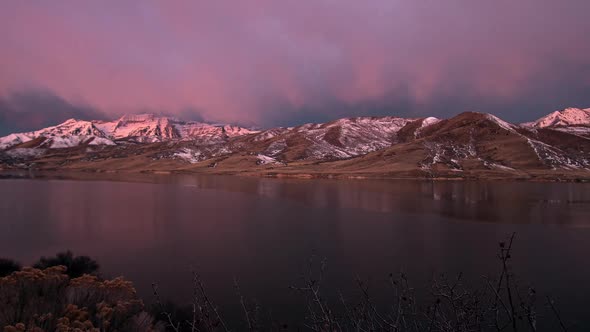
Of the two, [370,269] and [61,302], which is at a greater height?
[61,302]

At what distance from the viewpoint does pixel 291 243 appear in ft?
133

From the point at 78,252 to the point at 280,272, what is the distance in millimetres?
19218

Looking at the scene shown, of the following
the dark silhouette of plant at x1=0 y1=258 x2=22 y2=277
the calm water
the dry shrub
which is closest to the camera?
the dry shrub

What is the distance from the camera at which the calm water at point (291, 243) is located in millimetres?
27547

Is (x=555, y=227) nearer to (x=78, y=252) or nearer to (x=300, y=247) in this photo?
(x=300, y=247)

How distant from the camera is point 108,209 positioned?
224 ft

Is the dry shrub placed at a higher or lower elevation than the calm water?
higher

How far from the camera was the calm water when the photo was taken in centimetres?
2755

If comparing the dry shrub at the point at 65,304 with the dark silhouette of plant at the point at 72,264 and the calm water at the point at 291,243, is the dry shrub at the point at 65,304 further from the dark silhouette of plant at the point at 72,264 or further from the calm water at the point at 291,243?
the dark silhouette of plant at the point at 72,264

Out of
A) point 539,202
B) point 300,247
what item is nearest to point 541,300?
point 300,247

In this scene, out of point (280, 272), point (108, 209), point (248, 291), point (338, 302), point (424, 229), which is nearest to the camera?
point (338, 302)

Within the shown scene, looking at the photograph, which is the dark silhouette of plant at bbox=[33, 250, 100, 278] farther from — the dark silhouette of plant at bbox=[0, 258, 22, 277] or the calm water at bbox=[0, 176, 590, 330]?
the calm water at bbox=[0, 176, 590, 330]

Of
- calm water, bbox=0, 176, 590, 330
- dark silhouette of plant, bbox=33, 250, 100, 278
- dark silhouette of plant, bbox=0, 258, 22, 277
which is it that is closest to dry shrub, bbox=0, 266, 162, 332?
calm water, bbox=0, 176, 590, 330

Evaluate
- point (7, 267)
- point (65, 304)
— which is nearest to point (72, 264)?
point (7, 267)
